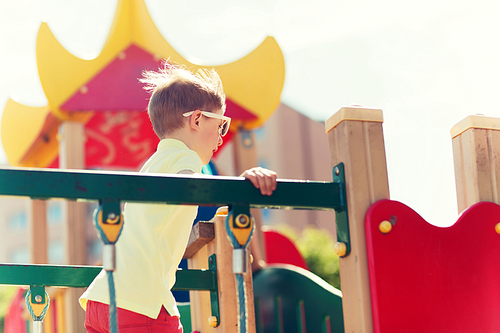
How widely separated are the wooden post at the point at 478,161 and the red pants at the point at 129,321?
2.90 feet

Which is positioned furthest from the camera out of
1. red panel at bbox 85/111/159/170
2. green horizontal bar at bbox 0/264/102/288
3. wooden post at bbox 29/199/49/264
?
red panel at bbox 85/111/159/170

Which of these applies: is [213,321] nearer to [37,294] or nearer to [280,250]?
[37,294]

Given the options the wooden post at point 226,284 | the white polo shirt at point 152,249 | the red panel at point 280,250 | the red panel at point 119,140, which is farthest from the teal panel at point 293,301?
the red panel at point 119,140

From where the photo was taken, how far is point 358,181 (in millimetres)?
1427

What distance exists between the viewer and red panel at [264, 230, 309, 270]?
5.34 m

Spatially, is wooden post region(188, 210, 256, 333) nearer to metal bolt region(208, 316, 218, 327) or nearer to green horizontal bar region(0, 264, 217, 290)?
metal bolt region(208, 316, 218, 327)

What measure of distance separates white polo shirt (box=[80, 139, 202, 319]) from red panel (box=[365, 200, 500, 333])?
0.53 meters

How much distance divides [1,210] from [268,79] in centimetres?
3448

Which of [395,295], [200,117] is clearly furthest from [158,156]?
[395,295]

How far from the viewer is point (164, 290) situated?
160 centimetres

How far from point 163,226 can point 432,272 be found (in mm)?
714

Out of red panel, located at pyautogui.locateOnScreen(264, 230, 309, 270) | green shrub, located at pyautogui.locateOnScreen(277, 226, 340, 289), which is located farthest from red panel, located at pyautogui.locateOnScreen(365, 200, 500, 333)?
green shrub, located at pyautogui.locateOnScreen(277, 226, 340, 289)

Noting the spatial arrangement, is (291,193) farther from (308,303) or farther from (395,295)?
(308,303)

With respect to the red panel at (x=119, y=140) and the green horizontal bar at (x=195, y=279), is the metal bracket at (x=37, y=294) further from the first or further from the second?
the red panel at (x=119, y=140)
